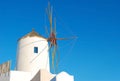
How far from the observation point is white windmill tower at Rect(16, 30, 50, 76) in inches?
1384

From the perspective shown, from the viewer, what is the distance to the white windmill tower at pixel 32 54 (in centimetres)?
3516

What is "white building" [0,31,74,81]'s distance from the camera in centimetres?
3353

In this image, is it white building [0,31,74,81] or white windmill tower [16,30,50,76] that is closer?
white building [0,31,74,81]

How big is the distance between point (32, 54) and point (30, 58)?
1.75 feet

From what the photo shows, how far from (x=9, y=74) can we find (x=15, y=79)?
849 millimetres

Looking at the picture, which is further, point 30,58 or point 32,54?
point 32,54

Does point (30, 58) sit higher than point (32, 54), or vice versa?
point (32, 54)

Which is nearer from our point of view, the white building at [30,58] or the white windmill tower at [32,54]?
the white building at [30,58]

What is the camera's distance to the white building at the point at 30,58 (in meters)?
33.5

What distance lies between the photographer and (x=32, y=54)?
35.4 m

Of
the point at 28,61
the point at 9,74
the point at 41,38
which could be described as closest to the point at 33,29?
the point at 41,38

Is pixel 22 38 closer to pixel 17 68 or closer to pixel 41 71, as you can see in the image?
pixel 17 68

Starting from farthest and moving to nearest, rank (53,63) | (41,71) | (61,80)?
(53,63) < (41,71) < (61,80)

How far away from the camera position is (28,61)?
115 ft
